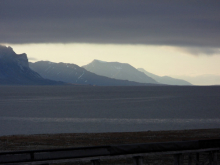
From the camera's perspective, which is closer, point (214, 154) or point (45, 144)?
point (214, 154)

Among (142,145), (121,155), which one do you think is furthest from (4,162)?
(142,145)

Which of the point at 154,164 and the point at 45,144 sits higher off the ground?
the point at 45,144

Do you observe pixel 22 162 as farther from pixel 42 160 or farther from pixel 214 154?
pixel 214 154

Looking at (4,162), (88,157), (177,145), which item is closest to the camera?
(4,162)

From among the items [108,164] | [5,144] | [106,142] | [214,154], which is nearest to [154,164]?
[108,164]

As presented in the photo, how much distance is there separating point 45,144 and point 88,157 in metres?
18.6

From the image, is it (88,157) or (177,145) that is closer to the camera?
(88,157)

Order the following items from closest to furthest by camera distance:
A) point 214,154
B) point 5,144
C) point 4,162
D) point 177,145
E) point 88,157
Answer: point 4,162 → point 88,157 → point 177,145 → point 214,154 → point 5,144

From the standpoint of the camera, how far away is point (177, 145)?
368 inches

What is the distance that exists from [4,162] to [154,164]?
9.39 meters

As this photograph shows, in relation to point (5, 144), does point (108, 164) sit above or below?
below

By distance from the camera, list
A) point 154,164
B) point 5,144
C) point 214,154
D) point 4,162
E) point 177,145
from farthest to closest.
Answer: point 5,144, point 154,164, point 214,154, point 177,145, point 4,162

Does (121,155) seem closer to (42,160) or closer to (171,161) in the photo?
(42,160)

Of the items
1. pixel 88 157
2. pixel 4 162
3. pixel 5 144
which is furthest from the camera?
pixel 5 144
